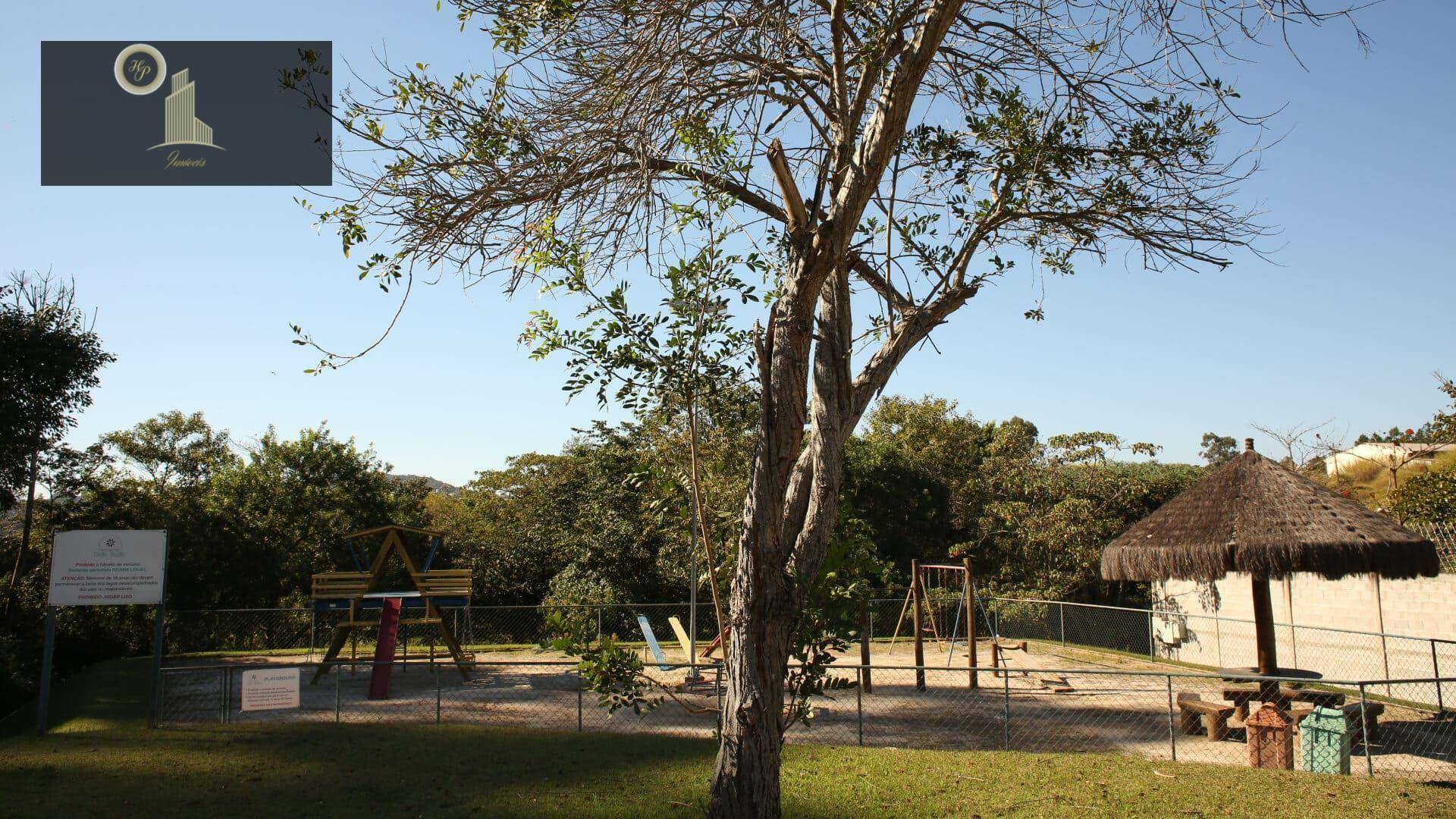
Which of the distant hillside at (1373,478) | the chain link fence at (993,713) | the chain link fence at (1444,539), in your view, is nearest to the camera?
the chain link fence at (993,713)

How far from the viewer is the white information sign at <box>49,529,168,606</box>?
11.2 metres

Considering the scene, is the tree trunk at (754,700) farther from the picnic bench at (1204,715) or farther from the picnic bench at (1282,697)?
the picnic bench at (1282,697)

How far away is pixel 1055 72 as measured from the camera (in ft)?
20.9

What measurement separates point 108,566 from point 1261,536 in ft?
45.7

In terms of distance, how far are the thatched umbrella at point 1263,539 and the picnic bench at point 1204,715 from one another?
0.79 metres

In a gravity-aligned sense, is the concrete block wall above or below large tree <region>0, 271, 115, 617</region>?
below

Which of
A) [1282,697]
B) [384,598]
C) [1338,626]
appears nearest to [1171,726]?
[1282,697]

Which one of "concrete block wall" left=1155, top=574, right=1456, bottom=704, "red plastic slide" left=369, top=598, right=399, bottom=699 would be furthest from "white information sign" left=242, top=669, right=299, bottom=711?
"concrete block wall" left=1155, top=574, right=1456, bottom=704

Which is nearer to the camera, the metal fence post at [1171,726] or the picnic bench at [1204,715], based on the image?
the metal fence post at [1171,726]

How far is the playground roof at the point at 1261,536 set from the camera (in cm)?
1076

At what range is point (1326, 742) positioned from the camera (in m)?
9.01

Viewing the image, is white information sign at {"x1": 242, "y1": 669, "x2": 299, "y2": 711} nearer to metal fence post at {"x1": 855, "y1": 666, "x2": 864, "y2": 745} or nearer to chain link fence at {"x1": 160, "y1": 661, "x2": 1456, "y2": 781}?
chain link fence at {"x1": 160, "y1": 661, "x2": 1456, "y2": 781}

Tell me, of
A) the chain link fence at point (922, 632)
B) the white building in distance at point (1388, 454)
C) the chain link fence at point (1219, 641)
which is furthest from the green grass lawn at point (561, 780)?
the white building in distance at point (1388, 454)

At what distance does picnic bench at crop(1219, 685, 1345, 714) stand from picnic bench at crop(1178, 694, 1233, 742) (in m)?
0.17
